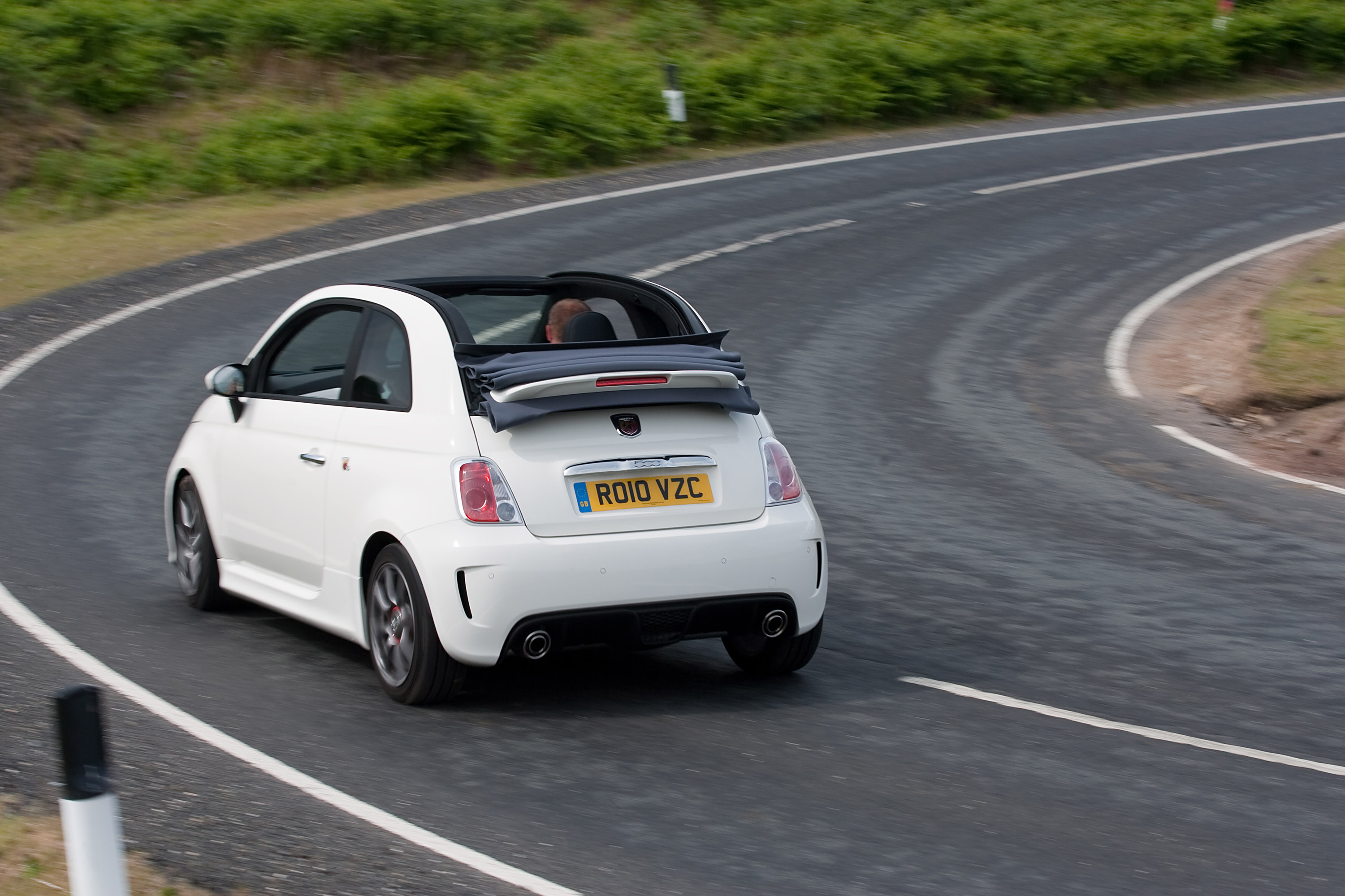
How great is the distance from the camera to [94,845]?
402 centimetres

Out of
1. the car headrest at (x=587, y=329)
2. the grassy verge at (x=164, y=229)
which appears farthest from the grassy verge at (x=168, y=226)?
the car headrest at (x=587, y=329)

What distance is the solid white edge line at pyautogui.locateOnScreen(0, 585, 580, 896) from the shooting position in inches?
196

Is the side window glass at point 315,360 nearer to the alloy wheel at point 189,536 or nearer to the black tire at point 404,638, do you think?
the alloy wheel at point 189,536

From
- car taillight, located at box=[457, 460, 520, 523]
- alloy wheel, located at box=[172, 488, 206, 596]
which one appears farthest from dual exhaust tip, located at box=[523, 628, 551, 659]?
alloy wheel, located at box=[172, 488, 206, 596]

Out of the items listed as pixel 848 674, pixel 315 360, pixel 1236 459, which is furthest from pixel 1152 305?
pixel 315 360

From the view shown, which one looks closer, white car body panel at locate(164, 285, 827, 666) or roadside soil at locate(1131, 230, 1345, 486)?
white car body panel at locate(164, 285, 827, 666)

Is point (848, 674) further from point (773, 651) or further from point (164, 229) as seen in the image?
point (164, 229)

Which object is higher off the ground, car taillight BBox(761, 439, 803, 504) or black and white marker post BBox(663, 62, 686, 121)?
black and white marker post BBox(663, 62, 686, 121)

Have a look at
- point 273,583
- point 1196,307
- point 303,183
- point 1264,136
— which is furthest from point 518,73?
point 273,583

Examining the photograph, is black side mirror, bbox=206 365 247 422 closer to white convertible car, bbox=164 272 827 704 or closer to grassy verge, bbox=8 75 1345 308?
white convertible car, bbox=164 272 827 704

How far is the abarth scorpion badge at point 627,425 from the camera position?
6.53m

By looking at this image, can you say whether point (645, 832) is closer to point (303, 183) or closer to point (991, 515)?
point (991, 515)

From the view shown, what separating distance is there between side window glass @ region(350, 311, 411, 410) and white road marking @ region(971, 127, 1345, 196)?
16487mm

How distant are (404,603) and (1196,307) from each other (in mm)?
12494
